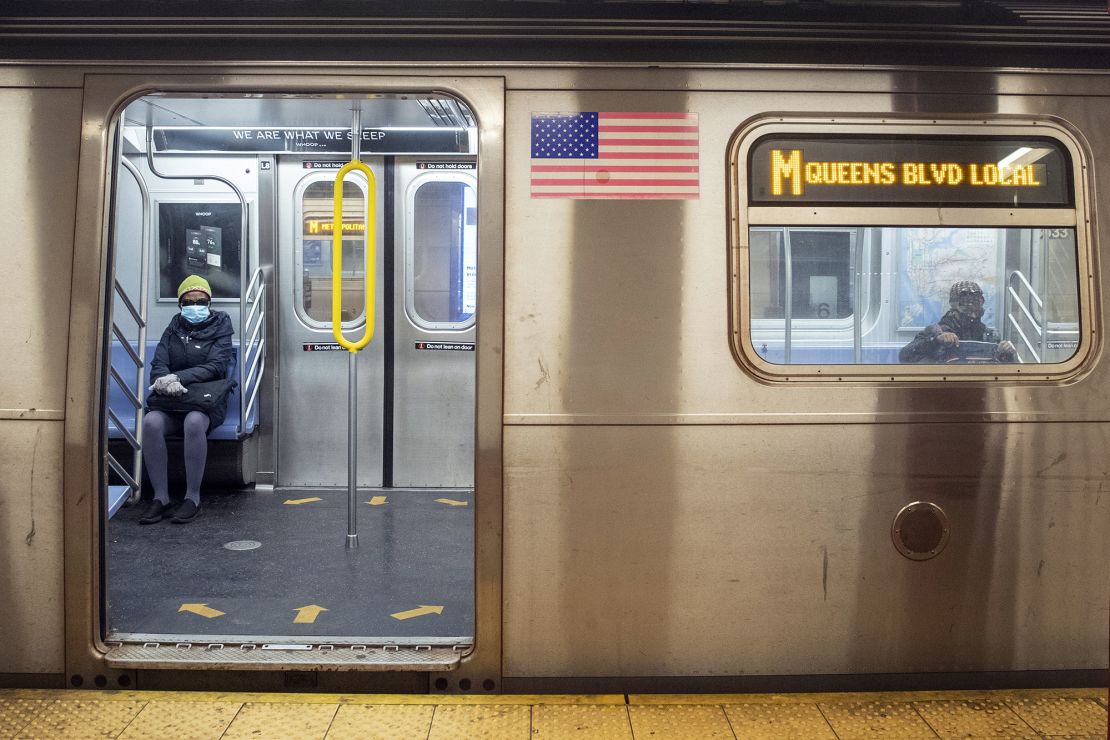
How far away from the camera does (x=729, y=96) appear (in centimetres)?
294

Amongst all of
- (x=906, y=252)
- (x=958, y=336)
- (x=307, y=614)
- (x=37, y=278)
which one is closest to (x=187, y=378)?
(x=307, y=614)

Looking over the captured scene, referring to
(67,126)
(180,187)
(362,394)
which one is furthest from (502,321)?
(180,187)

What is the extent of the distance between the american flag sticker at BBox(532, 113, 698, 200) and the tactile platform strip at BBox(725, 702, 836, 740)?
1.78 metres

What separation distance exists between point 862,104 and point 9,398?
3.20 metres

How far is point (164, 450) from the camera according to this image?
541 centimetres

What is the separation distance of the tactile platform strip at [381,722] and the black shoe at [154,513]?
2.99 metres

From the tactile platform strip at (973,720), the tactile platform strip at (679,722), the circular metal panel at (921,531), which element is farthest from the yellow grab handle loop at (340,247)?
the tactile platform strip at (973,720)

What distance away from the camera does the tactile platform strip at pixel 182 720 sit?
2662mm

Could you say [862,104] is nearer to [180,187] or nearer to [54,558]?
[54,558]

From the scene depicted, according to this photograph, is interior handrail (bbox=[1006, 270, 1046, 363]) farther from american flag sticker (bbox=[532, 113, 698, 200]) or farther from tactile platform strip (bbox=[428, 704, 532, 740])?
tactile platform strip (bbox=[428, 704, 532, 740])

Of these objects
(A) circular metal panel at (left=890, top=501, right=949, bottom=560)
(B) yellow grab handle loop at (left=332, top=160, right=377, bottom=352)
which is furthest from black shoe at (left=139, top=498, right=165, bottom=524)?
(A) circular metal panel at (left=890, top=501, right=949, bottom=560)

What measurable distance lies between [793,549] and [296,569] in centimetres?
264

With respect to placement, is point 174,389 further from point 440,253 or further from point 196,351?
point 440,253

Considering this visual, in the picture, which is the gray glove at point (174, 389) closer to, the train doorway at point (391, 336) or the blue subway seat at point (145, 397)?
the blue subway seat at point (145, 397)
